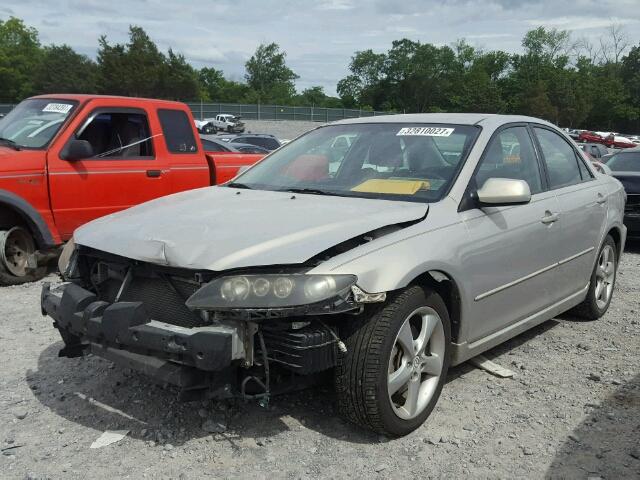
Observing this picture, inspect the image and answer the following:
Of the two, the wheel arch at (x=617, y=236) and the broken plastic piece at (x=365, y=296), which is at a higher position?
the broken plastic piece at (x=365, y=296)

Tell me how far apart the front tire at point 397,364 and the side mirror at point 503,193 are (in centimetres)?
71

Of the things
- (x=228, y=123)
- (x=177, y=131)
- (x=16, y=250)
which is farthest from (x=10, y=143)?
(x=228, y=123)

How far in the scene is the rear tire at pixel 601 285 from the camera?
17.4 feet

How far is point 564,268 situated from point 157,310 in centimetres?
295

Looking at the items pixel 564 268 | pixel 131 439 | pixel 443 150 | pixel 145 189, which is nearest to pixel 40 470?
pixel 131 439

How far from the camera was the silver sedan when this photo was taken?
2877 mm

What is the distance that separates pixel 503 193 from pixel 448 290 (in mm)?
651

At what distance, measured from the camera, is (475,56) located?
10856cm

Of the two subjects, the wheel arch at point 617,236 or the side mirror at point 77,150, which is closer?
the wheel arch at point 617,236

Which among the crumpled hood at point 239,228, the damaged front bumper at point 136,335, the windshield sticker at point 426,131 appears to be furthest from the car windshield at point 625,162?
the damaged front bumper at point 136,335

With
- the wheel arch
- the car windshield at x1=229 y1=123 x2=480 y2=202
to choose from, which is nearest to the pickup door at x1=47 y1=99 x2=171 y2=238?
the car windshield at x1=229 y1=123 x2=480 y2=202

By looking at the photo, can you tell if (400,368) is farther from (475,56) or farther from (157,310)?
(475,56)

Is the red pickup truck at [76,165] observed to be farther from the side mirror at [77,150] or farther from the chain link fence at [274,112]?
the chain link fence at [274,112]

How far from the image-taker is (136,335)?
2.96 metres
